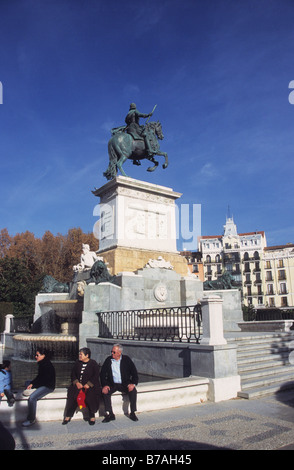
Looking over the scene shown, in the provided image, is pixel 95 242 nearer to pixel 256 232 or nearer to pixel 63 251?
pixel 63 251

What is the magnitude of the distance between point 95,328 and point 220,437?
8.19 meters

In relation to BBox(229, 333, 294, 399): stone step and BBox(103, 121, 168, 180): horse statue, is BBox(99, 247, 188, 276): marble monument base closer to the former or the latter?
BBox(103, 121, 168, 180): horse statue

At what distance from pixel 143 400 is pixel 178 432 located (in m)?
1.27

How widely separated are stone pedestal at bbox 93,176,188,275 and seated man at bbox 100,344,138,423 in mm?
9709

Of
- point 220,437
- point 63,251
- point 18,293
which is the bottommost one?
point 220,437

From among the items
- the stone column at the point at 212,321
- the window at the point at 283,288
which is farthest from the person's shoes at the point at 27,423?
the window at the point at 283,288

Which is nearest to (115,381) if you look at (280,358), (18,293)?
(280,358)

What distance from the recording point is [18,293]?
34500 mm

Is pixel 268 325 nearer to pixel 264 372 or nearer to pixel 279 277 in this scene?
pixel 264 372

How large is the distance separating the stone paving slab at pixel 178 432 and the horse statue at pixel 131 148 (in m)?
13.8

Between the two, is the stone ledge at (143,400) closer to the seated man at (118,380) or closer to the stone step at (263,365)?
the seated man at (118,380)

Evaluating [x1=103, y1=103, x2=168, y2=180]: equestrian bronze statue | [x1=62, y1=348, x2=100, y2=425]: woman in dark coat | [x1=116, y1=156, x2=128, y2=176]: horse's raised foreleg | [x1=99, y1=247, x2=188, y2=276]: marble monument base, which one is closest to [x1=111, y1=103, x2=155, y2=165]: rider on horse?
[x1=103, y1=103, x2=168, y2=180]: equestrian bronze statue

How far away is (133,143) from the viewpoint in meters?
19.3

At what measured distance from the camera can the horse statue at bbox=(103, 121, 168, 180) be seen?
61.3 feet
